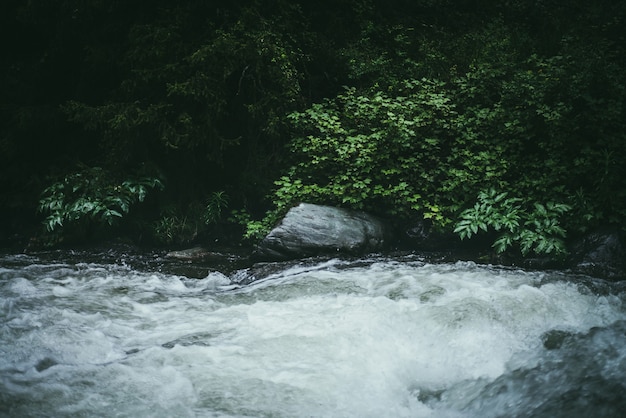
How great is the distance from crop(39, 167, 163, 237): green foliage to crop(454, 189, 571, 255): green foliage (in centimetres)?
502

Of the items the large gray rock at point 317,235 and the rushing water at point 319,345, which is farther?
the large gray rock at point 317,235

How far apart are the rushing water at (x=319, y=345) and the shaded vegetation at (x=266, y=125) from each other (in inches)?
58.0

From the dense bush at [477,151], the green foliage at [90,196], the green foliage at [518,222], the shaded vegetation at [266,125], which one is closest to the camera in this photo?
the green foliage at [518,222]

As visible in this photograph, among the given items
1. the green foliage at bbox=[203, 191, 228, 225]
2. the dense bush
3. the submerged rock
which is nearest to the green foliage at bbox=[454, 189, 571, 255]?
the dense bush

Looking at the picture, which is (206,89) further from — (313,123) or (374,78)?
(374,78)

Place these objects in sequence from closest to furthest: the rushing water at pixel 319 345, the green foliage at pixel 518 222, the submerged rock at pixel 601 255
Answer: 1. the rushing water at pixel 319 345
2. the submerged rock at pixel 601 255
3. the green foliage at pixel 518 222

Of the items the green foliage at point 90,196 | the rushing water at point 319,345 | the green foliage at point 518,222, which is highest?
the green foliage at point 90,196

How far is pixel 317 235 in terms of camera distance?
21.3ft

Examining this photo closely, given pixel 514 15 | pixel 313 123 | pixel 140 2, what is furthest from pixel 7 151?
pixel 514 15

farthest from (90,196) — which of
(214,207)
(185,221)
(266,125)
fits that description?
(266,125)

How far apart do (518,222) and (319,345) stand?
11.7ft

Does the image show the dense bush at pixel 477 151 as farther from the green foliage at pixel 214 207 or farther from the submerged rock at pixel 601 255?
the green foliage at pixel 214 207

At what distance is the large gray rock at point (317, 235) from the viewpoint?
6438 mm

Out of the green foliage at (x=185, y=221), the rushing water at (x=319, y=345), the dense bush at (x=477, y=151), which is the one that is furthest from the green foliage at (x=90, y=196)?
the dense bush at (x=477, y=151)
